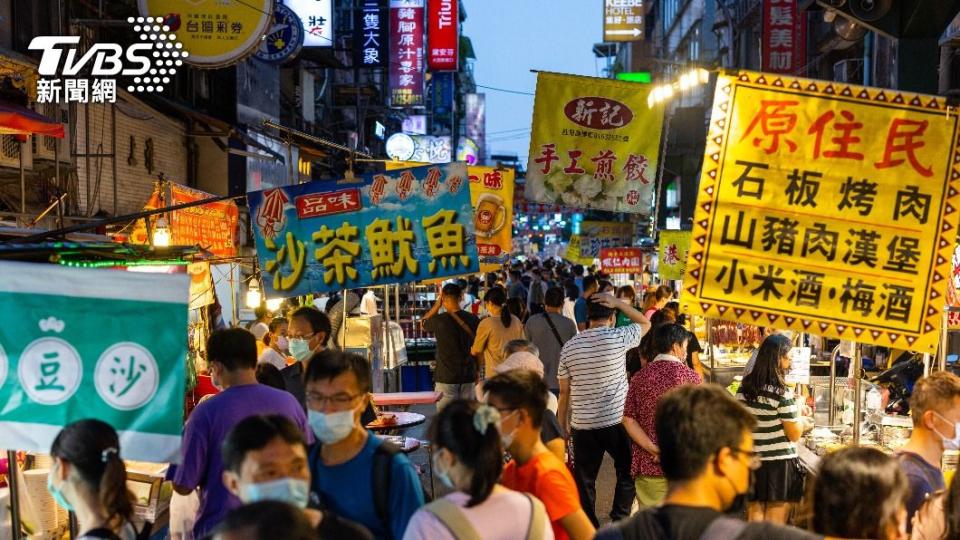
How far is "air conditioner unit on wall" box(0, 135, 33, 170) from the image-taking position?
12.3m

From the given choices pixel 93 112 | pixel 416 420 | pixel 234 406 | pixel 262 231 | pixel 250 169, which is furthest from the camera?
pixel 250 169

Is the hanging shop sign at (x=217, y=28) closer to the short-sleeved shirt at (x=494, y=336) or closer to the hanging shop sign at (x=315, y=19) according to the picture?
the short-sleeved shirt at (x=494, y=336)

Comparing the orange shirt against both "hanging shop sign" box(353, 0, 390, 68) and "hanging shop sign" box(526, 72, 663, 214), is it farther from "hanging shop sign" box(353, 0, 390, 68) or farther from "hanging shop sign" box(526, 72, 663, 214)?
→ "hanging shop sign" box(353, 0, 390, 68)

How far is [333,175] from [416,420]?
3124 centimetres

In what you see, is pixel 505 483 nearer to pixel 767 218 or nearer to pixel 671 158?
pixel 767 218

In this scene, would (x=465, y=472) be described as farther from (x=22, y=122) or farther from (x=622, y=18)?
(x=622, y=18)

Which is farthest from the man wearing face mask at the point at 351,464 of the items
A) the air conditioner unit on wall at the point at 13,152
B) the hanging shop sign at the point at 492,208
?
the hanging shop sign at the point at 492,208

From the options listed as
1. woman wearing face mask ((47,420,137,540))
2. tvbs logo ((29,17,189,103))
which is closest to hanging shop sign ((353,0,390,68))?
tvbs logo ((29,17,189,103))

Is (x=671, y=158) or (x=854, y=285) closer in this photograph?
(x=854, y=285)

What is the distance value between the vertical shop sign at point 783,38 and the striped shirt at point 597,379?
1842cm

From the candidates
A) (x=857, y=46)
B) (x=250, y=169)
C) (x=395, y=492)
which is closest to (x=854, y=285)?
(x=395, y=492)

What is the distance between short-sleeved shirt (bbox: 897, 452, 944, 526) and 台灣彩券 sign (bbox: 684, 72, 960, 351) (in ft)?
1.98

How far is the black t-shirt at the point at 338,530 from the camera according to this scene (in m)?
3.62

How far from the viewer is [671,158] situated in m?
43.7
